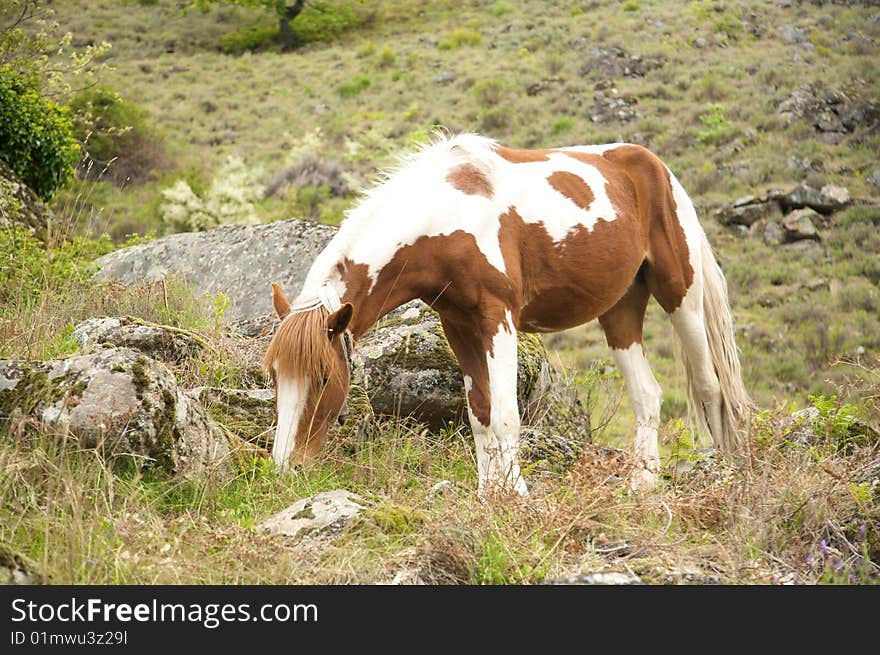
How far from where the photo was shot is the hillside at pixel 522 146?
138 inches

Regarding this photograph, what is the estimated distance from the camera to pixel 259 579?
3211 mm

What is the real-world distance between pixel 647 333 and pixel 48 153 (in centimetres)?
1063

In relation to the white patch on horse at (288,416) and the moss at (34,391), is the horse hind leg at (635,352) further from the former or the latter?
the moss at (34,391)

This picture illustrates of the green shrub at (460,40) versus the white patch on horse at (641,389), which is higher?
the green shrub at (460,40)

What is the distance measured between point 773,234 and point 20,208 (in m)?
14.5

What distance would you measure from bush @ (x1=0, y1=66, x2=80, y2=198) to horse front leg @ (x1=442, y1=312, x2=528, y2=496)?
7.70 metres

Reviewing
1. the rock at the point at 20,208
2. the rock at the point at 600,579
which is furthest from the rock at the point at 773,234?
the rock at the point at 600,579

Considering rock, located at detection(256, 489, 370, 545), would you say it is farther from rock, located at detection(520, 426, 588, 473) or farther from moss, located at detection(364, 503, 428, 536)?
rock, located at detection(520, 426, 588, 473)

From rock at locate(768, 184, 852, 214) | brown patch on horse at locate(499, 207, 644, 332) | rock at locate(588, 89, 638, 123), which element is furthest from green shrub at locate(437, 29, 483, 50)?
brown patch on horse at locate(499, 207, 644, 332)

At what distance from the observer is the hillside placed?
3.51 m

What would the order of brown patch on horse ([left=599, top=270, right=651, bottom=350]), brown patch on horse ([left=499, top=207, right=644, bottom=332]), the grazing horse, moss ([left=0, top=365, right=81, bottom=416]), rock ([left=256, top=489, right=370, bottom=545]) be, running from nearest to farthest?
rock ([left=256, top=489, right=370, bottom=545]), moss ([left=0, top=365, right=81, bottom=416]), the grazing horse, brown patch on horse ([left=499, top=207, right=644, bottom=332]), brown patch on horse ([left=599, top=270, right=651, bottom=350])

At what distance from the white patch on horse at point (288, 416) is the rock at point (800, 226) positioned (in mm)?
15662

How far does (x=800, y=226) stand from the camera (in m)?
17.5

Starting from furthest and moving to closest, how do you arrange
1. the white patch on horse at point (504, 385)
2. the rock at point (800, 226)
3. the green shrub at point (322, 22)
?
A: the green shrub at point (322, 22)
the rock at point (800, 226)
the white patch on horse at point (504, 385)
